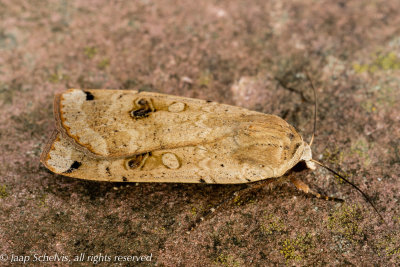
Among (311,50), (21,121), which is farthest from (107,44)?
(311,50)

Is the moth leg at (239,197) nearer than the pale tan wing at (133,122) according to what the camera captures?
No

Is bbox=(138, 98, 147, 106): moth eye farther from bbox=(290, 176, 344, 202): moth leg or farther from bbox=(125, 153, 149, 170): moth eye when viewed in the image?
bbox=(290, 176, 344, 202): moth leg

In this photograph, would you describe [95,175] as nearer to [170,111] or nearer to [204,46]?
[170,111]

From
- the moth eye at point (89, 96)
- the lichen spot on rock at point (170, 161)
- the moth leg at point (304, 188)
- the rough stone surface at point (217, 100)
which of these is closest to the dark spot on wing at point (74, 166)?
the rough stone surface at point (217, 100)

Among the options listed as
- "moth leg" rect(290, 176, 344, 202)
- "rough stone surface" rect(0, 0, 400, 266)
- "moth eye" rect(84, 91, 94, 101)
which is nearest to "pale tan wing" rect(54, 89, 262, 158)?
"moth eye" rect(84, 91, 94, 101)

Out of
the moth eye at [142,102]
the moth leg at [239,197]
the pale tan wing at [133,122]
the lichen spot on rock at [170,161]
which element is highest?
the moth eye at [142,102]

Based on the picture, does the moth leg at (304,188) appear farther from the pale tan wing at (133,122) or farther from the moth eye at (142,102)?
the moth eye at (142,102)
